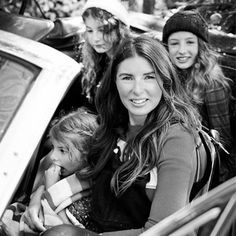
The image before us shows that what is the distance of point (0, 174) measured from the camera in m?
1.95

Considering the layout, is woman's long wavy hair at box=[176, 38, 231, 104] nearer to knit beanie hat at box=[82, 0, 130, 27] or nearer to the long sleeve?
knit beanie hat at box=[82, 0, 130, 27]

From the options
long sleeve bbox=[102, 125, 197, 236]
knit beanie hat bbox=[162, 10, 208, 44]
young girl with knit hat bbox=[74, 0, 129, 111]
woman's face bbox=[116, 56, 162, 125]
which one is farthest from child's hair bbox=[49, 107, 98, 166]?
knit beanie hat bbox=[162, 10, 208, 44]

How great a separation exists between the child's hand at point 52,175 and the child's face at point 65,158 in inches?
1.0

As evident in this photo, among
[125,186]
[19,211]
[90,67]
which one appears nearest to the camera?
[125,186]

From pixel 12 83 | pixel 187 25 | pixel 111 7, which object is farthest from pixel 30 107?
pixel 187 25

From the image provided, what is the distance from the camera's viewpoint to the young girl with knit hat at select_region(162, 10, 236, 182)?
337cm

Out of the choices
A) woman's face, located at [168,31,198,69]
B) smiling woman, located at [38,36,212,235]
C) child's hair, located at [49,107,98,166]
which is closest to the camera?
smiling woman, located at [38,36,212,235]

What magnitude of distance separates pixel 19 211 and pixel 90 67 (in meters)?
1.09

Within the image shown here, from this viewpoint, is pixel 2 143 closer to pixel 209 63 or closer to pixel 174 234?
pixel 174 234

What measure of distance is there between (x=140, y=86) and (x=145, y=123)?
163mm

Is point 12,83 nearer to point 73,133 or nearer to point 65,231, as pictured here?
point 73,133

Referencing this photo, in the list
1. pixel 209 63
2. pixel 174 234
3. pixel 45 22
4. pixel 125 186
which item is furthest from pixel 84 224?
pixel 209 63

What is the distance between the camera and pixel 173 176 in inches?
81.9

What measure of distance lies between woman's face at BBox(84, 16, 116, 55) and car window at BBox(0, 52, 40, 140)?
3.70 feet
